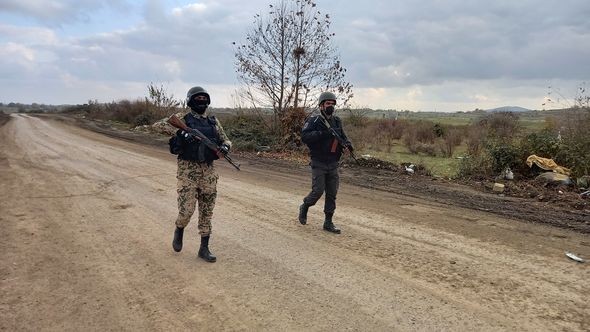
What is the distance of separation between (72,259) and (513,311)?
4784 mm

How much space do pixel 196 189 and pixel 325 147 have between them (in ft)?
6.89

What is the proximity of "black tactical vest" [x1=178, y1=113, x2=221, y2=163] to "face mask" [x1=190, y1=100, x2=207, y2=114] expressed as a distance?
7cm

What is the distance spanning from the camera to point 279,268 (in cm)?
525

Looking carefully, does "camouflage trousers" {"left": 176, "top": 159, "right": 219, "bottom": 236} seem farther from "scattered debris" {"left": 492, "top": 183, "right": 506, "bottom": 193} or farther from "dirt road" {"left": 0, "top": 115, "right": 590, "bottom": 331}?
"scattered debris" {"left": 492, "top": 183, "right": 506, "bottom": 193}

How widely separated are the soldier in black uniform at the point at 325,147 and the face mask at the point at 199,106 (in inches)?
69.5

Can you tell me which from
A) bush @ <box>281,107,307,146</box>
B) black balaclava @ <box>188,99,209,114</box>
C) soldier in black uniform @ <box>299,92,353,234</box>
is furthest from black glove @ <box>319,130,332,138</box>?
bush @ <box>281,107,307,146</box>

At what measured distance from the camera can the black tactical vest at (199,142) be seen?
17.4ft

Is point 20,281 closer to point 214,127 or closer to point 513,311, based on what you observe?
point 214,127

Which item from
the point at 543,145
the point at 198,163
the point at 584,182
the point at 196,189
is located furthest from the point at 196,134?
the point at 543,145

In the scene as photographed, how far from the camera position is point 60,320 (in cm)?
401

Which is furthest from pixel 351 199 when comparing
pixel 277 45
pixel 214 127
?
pixel 277 45

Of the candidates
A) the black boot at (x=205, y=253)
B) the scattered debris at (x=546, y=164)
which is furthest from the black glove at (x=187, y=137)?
the scattered debris at (x=546, y=164)

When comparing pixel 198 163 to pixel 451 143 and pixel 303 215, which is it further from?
pixel 451 143

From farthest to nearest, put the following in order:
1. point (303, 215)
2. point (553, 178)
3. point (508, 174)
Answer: point (508, 174), point (553, 178), point (303, 215)
